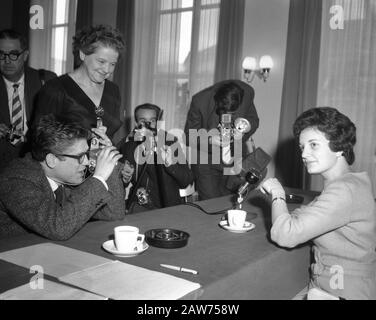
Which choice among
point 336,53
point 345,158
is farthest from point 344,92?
point 345,158

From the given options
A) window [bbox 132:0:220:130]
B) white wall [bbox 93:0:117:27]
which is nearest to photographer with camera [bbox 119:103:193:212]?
window [bbox 132:0:220:130]

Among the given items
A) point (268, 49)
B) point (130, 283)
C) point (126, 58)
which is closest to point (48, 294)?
point (130, 283)

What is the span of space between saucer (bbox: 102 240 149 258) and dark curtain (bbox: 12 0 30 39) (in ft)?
28.3

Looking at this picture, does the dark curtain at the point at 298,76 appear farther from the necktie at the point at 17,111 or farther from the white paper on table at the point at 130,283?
the white paper on table at the point at 130,283

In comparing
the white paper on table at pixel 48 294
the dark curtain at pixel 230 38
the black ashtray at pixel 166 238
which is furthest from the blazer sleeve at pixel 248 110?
the white paper on table at pixel 48 294

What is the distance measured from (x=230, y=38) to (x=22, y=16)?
5.35m

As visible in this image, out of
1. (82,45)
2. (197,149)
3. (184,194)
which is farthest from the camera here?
(197,149)

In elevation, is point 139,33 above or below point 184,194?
above

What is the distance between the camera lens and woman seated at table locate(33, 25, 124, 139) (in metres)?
2.31

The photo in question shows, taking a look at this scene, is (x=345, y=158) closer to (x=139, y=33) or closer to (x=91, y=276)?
(x=91, y=276)

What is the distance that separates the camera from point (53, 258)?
128 centimetres

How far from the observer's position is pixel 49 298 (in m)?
0.99
